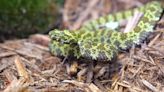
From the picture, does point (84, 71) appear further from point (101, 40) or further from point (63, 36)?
point (101, 40)

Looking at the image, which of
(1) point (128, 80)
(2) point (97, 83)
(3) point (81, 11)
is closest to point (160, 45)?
(1) point (128, 80)

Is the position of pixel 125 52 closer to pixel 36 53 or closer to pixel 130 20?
pixel 130 20

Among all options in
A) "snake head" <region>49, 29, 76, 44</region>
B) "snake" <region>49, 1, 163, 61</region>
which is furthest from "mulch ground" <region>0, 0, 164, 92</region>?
"snake head" <region>49, 29, 76, 44</region>

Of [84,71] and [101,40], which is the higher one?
[101,40]

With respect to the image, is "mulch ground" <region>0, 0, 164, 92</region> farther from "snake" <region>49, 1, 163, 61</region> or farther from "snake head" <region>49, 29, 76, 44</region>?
"snake head" <region>49, 29, 76, 44</region>

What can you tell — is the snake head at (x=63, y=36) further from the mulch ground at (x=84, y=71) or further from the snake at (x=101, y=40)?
the mulch ground at (x=84, y=71)

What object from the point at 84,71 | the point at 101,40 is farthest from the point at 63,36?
the point at 101,40
